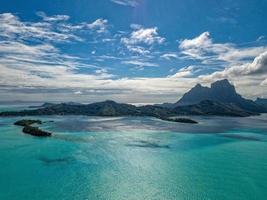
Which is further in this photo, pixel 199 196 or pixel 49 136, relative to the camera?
pixel 49 136

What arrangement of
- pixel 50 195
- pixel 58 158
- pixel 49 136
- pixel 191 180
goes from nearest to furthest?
pixel 50 195, pixel 191 180, pixel 58 158, pixel 49 136

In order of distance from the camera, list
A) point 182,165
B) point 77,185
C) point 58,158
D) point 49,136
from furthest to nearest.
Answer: point 49,136
point 58,158
point 182,165
point 77,185

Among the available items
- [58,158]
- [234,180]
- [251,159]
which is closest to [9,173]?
[58,158]

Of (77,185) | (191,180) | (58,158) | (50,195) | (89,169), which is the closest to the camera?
(50,195)

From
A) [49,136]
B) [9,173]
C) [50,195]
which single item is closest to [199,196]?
[50,195]

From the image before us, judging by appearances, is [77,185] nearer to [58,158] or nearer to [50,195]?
[50,195]

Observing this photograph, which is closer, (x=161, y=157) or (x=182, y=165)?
(x=182, y=165)

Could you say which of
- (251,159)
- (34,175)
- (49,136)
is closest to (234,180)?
(251,159)

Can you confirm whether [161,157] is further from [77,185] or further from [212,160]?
[77,185]

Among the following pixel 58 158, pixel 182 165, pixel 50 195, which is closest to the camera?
pixel 50 195
